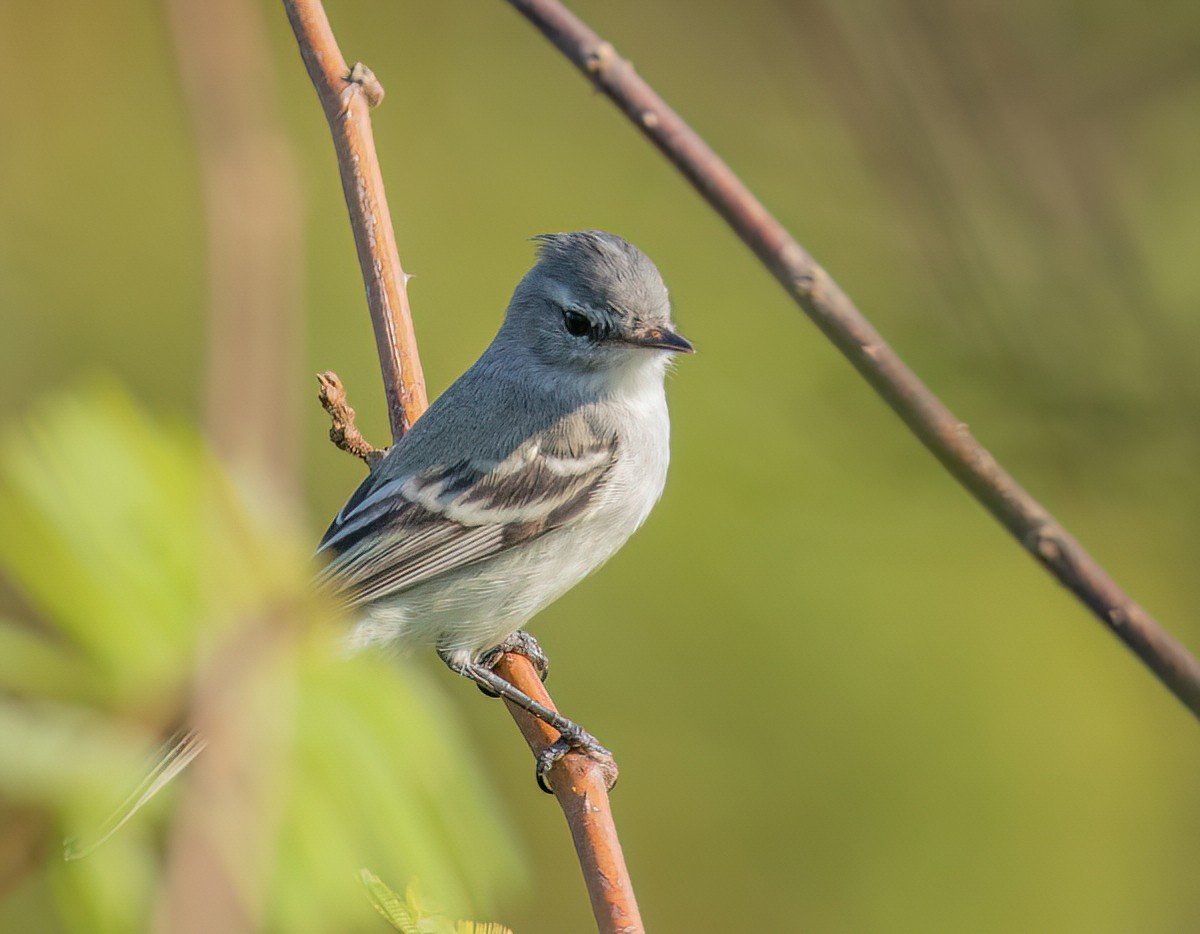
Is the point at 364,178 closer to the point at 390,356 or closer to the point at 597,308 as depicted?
the point at 390,356

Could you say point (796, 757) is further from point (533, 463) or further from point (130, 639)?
point (130, 639)

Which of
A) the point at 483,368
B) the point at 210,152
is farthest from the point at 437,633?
the point at 210,152

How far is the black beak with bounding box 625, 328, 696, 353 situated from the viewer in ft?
6.10

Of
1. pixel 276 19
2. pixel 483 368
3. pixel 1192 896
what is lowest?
pixel 1192 896

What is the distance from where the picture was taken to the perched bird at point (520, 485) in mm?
1966

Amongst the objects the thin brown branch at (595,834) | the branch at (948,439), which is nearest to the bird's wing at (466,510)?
the thin brown branch at (595,834)

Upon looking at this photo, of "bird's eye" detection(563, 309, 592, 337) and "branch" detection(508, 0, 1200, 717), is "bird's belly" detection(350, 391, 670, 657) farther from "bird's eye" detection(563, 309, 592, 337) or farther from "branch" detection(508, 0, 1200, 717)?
"branch" detection(508, 0, 1200, 717)

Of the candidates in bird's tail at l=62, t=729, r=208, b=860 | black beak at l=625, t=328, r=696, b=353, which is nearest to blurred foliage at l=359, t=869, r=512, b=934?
bird's tail at l=62, t=729, r=208, b=860

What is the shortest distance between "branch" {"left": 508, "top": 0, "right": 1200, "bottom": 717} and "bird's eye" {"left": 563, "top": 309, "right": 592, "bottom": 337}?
141 centimetres

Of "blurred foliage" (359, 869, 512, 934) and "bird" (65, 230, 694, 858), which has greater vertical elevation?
"bird" (65, 230, 694, 858)

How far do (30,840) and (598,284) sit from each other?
1379mm

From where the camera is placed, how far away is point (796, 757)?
8.77 ft

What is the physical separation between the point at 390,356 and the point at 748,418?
104 cm

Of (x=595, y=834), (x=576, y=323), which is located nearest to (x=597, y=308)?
(x=576, y=323)
